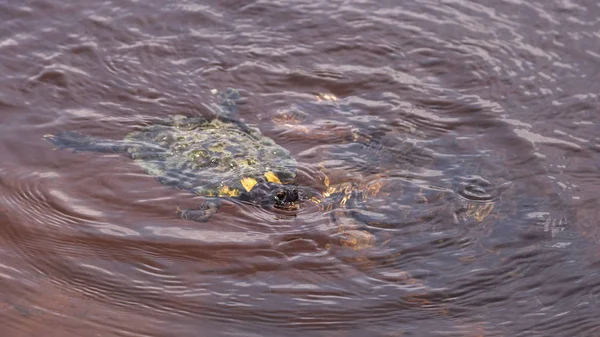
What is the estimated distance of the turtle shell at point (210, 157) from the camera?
14.7 ft

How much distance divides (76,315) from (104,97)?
7.59ft

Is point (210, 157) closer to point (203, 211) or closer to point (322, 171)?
point (203, 211)

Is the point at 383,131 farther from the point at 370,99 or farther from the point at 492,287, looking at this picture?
the point at 492,287

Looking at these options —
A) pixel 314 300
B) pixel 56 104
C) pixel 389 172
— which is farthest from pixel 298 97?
pixel 314 300

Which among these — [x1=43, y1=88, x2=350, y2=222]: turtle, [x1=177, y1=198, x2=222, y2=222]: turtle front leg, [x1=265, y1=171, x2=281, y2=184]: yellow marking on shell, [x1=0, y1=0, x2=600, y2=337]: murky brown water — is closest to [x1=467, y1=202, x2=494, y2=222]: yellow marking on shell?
[x1=0, y1=0, x2=600, y2=337]: murky brown water

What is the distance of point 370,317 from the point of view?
11.8ft

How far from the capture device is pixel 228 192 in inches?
174

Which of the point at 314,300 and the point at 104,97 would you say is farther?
the point at 104,97

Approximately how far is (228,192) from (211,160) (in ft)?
0.92

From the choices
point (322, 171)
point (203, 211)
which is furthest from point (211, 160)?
point (322, 171)

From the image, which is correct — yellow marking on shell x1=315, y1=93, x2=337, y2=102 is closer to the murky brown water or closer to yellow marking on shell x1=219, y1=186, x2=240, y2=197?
the murky brown water

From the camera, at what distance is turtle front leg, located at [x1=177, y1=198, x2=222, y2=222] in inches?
168

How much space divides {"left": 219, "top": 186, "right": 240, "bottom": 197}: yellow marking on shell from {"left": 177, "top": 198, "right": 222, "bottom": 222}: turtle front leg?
0.05 m

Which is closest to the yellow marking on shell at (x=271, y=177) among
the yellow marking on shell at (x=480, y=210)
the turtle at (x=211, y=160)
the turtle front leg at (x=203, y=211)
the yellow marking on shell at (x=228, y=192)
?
the turtle at (x=211, y=160)
